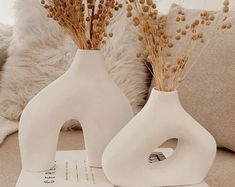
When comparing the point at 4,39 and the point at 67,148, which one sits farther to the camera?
the point at 4,39

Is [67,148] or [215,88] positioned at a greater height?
[215,88]

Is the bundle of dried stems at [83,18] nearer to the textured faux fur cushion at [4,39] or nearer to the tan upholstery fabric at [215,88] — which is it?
the tan upholstery fabric at [215,88]

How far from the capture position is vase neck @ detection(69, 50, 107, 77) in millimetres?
937

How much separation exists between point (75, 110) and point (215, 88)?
0.51 meters

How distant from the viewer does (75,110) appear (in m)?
0.94

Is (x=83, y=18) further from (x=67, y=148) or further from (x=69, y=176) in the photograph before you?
(x=67, y=148)

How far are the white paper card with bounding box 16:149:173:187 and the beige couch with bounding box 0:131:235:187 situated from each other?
0.14 metres

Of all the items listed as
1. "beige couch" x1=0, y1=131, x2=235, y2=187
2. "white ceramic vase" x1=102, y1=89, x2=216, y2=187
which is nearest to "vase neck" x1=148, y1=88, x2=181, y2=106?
"white ceramic vase" x1=102, y1=89, x2=216, y2=187

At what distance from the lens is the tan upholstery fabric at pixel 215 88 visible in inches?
48.9

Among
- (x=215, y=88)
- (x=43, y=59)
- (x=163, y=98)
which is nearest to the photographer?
(x=163, y=98)

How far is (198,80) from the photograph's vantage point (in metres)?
1.29

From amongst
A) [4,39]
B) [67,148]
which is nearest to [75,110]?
[67,148]

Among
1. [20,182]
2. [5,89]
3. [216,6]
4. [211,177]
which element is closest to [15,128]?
[5,89]

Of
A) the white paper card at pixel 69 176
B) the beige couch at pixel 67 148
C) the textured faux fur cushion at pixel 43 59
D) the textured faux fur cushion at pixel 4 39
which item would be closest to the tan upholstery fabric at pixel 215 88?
the beige couch at pixel 67 148
